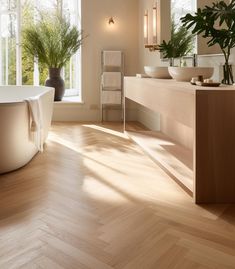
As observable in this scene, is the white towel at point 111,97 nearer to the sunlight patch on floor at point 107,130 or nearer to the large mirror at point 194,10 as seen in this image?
the sunlight patch on floor at point 107,130

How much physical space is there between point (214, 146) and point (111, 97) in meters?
4.04

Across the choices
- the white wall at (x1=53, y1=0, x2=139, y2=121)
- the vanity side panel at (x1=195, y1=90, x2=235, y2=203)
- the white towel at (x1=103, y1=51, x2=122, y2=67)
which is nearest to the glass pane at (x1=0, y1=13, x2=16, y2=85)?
the white wall at (x1=53, y1=0, x2=139, y2=121)

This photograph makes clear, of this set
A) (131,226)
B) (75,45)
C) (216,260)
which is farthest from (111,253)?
(75,45)

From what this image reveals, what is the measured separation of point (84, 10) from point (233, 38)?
13.6 ft

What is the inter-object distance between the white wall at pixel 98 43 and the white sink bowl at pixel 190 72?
3282 mm

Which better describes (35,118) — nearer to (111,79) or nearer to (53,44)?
(53,44)

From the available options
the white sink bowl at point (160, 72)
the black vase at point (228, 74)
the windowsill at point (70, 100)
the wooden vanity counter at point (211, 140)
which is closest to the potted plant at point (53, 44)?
the windowsill at point (70, 100)

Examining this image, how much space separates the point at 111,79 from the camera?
6.36 m

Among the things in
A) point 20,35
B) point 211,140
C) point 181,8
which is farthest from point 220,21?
point 20,35

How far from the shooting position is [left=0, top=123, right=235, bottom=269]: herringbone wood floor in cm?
174

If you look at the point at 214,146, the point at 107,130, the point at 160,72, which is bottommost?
the point at 107,130

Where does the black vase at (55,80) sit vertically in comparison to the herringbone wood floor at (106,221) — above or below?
above

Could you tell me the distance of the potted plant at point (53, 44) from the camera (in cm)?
606

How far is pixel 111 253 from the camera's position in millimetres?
1790
